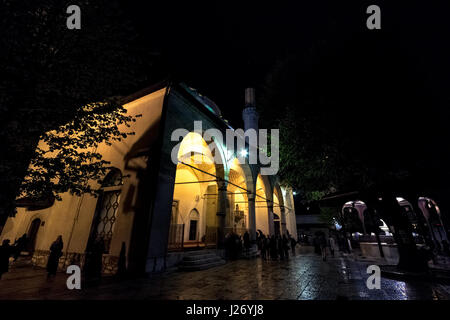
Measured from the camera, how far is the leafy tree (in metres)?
4.76

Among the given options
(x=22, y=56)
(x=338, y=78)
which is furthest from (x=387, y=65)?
(x=22, y=56)

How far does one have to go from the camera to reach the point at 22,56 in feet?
16.5

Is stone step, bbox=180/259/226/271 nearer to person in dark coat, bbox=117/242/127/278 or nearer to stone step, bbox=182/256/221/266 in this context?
stone step, bbox=182/256/221/266

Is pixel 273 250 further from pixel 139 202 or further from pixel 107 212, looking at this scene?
pixel 107 212

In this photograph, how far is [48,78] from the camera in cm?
519

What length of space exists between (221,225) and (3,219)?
339 inches

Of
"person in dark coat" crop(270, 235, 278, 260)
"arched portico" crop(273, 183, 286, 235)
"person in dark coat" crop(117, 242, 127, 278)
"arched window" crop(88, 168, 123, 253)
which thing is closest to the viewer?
"person in dark coat" crop(117, 242, 127, 278)

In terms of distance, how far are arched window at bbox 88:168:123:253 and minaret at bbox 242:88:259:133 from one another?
1542 cm

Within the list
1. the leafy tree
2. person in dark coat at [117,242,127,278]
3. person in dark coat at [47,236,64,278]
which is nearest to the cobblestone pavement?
person in dark coat at [47,236,64,278]

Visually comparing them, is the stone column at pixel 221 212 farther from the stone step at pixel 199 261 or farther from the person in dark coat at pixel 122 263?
the person in dark coat at pixel 122 263

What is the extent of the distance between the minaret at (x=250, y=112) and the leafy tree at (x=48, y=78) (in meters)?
16.5

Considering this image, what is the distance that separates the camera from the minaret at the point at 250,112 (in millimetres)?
21891

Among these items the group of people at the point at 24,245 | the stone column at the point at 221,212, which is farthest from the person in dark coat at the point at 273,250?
the group of people at the point at 24,245
